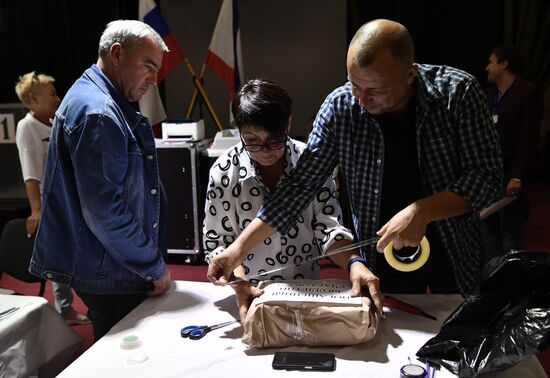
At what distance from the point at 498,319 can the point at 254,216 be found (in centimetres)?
72

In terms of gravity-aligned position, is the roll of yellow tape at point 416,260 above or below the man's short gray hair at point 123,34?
below

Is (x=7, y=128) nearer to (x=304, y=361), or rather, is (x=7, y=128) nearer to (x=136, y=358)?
(x=136, y=358)

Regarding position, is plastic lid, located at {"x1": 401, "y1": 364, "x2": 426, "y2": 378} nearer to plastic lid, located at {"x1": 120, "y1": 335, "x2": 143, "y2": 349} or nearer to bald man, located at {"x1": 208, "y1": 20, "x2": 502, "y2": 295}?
bald man, located at {"x1": 208, "y1": 20, "x2": 502, "y2": 295}

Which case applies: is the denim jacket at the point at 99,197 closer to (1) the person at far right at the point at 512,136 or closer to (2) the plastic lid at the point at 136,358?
(2) the plastic lid at the point at 136,358

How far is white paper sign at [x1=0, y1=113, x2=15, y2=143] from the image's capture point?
4.35m

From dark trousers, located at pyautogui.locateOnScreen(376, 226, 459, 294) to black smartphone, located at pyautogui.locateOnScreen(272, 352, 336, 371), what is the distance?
0.52m

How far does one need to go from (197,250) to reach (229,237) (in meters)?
2.45

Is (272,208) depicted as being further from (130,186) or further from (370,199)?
(130,186)

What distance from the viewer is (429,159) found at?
53.7 inches

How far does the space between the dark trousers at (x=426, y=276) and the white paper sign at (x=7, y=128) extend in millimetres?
3818

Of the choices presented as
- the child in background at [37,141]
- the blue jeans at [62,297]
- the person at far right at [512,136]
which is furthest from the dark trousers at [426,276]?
the blue jeans at [62,297]

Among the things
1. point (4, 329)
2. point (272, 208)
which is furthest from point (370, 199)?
point (4, 329)

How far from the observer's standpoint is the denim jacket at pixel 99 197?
1.39 meters

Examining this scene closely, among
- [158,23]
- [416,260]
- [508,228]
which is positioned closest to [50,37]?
[158,23]
